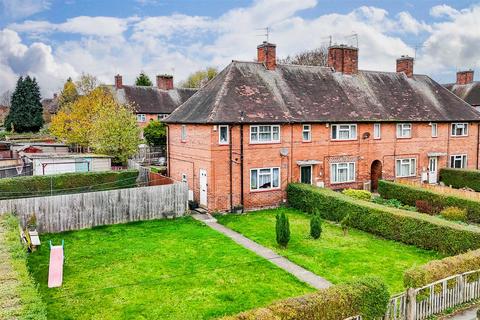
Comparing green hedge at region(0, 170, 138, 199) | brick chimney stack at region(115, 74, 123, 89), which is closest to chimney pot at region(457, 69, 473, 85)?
brick chimney stack at region(115, 74, 123, 89)

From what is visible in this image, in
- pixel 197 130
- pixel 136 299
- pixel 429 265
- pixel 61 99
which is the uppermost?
pixel 61 99

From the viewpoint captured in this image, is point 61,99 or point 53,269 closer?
point 53,269

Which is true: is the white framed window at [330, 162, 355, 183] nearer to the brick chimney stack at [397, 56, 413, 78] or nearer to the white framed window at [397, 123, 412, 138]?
the white framed window at [397, 123, 412, 138]

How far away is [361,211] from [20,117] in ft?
220

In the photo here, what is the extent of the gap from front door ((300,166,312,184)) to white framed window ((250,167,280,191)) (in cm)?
203

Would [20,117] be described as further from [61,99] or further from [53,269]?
[53,269]

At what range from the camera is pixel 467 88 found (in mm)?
58781

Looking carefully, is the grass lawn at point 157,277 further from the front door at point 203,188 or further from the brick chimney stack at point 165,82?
the brick chimney stack at point 165,82

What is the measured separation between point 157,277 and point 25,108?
220 ft

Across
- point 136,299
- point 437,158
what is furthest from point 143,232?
point 437,158

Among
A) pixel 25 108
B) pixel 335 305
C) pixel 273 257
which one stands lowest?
pixel 273 257

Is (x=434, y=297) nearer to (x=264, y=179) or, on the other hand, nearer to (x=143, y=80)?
(x=264, y=179)

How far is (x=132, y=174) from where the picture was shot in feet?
105

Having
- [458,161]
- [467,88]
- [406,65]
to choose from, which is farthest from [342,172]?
[467,88]
